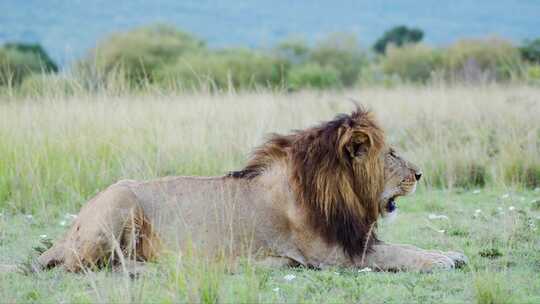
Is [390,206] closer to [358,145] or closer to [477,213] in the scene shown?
[358,145]

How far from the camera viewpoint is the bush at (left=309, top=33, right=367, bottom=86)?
106 feet

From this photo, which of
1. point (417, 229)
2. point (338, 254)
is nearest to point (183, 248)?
point (338, 254)

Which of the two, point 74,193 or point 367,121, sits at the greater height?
point 367,121

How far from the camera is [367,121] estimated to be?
225 inches

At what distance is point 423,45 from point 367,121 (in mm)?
28686

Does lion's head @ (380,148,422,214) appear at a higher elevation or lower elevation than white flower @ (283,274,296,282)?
higher

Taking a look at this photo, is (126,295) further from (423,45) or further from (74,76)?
(423,45)

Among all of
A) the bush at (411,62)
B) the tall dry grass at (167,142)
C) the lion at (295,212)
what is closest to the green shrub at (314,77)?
the bush at (411,62)

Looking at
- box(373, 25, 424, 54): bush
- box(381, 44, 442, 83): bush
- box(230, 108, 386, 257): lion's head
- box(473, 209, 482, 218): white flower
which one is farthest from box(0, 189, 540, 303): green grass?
box(373, 25, 424, 54): bush

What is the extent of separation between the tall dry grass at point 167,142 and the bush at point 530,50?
17577 mm

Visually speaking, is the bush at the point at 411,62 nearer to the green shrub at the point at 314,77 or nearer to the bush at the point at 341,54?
the bush at the point at 341,54

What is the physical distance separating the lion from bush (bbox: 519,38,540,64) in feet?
78.3

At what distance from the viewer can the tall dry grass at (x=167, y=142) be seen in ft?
28.2

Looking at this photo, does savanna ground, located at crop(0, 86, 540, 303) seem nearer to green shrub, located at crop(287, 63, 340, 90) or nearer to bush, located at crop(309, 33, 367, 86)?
green shrub, located at crop(287, 63, 340, 90)
